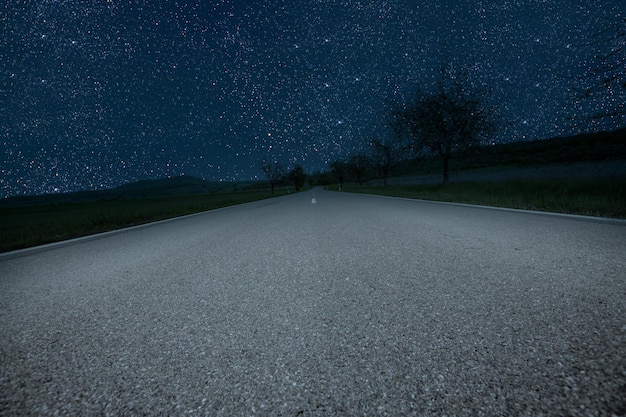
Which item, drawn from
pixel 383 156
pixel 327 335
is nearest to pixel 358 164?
pixel 383 156

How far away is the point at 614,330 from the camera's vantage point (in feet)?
5.83

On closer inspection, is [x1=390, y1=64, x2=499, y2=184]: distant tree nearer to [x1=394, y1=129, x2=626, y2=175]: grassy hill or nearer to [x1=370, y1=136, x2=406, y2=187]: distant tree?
[x1=394, y1=129, x2=626, y2=175]: grassy hill

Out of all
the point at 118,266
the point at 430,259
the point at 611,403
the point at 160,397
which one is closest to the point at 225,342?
the point at 160,397

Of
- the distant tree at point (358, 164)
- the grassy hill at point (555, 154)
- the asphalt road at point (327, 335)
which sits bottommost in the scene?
the asphalt road at point (327, 335)

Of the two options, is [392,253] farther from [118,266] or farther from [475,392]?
[118,266]

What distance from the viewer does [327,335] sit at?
6.32 feet

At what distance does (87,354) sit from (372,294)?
92.1 inches

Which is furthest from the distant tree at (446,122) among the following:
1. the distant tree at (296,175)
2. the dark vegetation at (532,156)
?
the distant tree at (296,175)

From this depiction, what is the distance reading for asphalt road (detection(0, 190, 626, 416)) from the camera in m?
1.31

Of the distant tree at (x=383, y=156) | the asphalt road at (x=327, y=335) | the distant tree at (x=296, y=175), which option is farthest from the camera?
the distant tree at (x=296, y=175)

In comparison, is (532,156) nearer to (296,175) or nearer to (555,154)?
(555,154)

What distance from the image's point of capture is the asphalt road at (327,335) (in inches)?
51.6

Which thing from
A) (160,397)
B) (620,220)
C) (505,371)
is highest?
(160,397)

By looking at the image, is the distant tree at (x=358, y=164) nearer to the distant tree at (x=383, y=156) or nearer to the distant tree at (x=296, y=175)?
the distant tree at (x=383, y=156)
